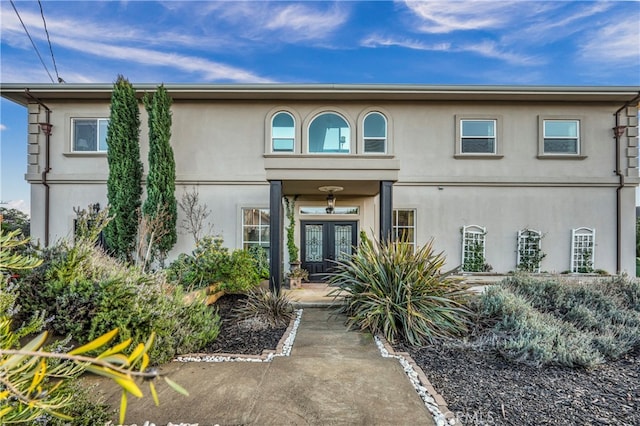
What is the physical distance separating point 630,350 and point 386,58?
10669 millimetres

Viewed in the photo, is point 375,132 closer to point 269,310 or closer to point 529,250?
point 529,250

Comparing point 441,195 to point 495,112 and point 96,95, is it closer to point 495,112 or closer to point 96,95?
point 495,112

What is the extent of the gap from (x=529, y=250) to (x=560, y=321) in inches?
212

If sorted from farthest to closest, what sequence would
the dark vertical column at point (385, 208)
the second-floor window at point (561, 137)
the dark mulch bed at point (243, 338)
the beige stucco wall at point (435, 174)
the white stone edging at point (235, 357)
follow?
the second-floor window at point (561, 137) < the beige stucco wall at point (435, 174) < the dark vertical column at point (385, 208) < the dark mulch bed at point (243, 338) < the white stone edging at point (235, 357)

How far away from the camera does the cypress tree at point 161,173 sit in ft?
28.9

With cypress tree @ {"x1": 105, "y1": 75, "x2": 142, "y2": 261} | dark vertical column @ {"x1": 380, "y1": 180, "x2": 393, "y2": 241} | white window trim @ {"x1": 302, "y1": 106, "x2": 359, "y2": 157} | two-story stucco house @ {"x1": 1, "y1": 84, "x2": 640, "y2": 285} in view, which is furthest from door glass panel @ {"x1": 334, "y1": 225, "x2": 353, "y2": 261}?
cypress tree @ {"x1": 105, "y1": 75, "x2": 142, "y2": 261}

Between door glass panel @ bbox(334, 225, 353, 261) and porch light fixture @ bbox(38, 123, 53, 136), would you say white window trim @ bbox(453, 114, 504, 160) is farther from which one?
porch light fixture @ bbox(38, 123, 53, 136)

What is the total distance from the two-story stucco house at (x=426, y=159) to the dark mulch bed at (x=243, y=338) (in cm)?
451

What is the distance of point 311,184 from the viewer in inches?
305

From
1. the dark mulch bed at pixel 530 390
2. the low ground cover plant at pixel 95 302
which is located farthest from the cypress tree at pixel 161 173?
the dark mulch bed at pixel 530 390

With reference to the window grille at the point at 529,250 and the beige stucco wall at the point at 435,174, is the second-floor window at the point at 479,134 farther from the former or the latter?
the window grille at the point at 529,250

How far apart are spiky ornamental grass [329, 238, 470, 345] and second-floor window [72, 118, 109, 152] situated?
356 inches

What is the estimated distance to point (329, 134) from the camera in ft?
32.3

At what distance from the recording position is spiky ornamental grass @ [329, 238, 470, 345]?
4.85 meters
